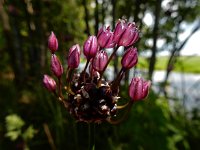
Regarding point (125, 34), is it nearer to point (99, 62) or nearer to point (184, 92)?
point (99, 62)

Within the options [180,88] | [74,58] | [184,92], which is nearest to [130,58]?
[74,58]

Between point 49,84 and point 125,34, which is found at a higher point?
point 125,34

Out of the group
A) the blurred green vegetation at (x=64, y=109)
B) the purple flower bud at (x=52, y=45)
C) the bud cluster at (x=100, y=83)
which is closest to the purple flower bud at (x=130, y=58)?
the bud cluster at (x=100, y=83)

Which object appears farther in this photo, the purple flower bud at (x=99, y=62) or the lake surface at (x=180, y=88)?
the lake surface at (x=180, y=88)

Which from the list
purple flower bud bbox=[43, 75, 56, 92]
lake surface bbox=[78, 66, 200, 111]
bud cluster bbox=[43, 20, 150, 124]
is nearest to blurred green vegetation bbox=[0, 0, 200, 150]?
lake surface bbox=[78, 66, 200, 111]

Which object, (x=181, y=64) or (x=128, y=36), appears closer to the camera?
(x=128, y=36)

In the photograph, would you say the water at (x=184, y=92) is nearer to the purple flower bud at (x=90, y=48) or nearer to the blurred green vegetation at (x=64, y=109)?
the blurred green vegetation at (x=64, y=109)

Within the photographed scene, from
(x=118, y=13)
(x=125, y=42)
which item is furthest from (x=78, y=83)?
(x=118, y=13)

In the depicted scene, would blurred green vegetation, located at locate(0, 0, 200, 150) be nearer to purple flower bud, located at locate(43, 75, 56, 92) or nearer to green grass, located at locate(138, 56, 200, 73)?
green grass, located at locate(138, 56, 200, 73)
